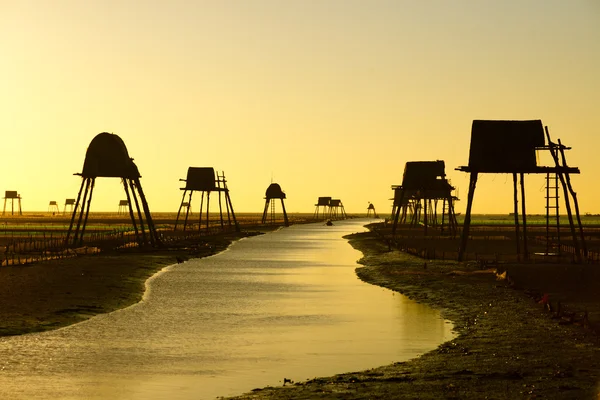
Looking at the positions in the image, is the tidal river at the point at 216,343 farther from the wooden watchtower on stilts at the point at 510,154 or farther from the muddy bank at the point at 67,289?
the wooden watchtower on stilts at the point at 510,154

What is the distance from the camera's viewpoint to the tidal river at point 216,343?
61.2 ft

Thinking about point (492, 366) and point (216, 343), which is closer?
point (492, 366)

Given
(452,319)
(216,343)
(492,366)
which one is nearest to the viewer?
(492,366)

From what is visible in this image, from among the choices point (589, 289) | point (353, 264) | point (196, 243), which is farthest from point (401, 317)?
point (196, 243)

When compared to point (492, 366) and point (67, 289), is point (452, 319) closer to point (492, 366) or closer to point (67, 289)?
point (492, 366)

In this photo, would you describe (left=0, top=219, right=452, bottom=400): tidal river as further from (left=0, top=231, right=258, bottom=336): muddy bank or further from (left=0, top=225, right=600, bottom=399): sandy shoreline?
(left=0, top=225, right=600, bottom=399): sandy shoreline

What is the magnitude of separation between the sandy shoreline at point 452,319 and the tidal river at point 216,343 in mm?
1079

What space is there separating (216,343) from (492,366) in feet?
26.5

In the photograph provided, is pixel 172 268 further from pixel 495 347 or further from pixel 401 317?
pixel 495 347

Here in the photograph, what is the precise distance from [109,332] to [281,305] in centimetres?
975

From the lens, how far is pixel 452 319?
29.0 m

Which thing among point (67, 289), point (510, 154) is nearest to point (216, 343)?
point (67, 289)

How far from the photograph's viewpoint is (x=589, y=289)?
34.6 meters

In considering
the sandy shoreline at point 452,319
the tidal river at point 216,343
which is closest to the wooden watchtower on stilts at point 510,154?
the sandy shoreline at point 452,319
